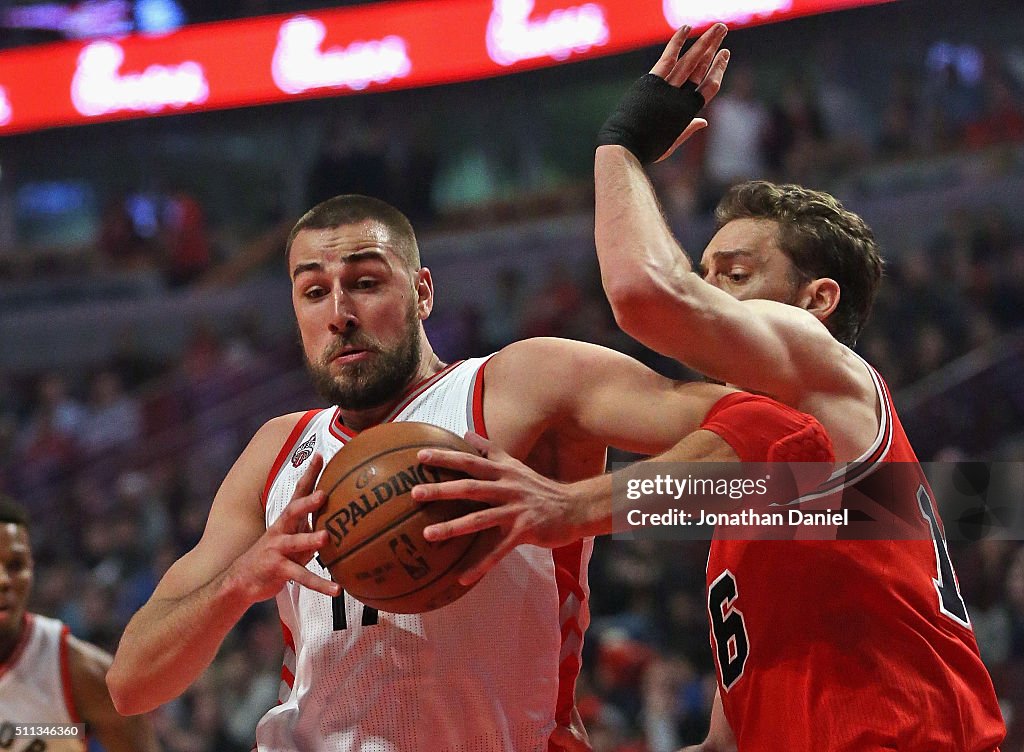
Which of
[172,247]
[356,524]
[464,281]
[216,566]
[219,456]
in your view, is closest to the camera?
[356,524]

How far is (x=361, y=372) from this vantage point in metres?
3.04

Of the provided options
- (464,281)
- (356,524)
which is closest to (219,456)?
(464,281)

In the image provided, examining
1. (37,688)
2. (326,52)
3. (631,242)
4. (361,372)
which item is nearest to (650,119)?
(631,242)

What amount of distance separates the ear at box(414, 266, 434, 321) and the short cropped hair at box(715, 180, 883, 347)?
0.87 m

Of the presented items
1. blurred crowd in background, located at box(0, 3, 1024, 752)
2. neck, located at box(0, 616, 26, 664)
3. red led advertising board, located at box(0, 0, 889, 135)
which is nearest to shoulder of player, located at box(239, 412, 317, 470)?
neck, located at box(0, 616, 26, 664)

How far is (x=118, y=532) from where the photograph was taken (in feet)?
35.4

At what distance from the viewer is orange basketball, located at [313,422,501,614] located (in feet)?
7.79

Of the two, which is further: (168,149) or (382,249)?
(168,149)

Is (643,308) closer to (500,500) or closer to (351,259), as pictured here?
(500,500)

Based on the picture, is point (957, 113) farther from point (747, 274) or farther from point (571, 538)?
point (571, 538)

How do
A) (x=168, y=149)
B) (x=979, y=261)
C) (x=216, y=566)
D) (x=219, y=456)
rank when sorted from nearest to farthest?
(x=216, y=566)
(x=979, y=261)
(x=219, y=456)
(x=168, y=149)

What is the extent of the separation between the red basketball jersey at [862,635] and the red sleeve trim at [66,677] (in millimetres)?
2969

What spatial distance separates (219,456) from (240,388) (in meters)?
0.78

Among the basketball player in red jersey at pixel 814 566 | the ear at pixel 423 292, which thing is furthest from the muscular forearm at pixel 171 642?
the basketball player in red jersey at pixel 814 566
